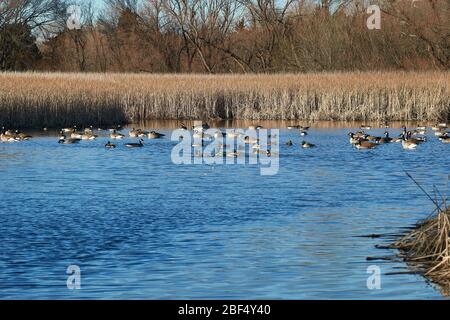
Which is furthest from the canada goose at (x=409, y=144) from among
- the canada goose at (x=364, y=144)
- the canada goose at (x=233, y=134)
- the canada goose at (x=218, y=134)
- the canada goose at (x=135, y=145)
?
the canada goose at (x=135, y=145)

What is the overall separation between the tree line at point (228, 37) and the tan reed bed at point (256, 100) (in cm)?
909

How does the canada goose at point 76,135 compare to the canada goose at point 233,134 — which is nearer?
the canada goose at point 233,134

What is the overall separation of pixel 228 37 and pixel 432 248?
39.7 metres

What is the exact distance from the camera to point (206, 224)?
9891mm

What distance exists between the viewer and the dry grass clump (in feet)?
24.0

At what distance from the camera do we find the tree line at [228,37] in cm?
3572

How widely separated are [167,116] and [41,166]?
1061cm

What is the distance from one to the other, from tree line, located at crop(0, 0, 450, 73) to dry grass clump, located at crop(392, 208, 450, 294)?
2723 cm

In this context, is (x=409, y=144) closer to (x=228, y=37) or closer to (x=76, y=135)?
(x=76, y=135)

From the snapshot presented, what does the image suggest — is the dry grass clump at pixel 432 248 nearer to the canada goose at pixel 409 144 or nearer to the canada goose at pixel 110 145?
the canada goose at pixel 409 144

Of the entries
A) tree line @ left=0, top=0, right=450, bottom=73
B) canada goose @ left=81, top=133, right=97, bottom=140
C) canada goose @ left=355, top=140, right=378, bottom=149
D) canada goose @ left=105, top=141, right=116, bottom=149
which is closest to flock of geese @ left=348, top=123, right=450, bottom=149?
canada goose @ left=355, top=140, right=378, bottom=149

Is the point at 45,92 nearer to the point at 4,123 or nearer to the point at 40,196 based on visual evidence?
the point at 4,123
